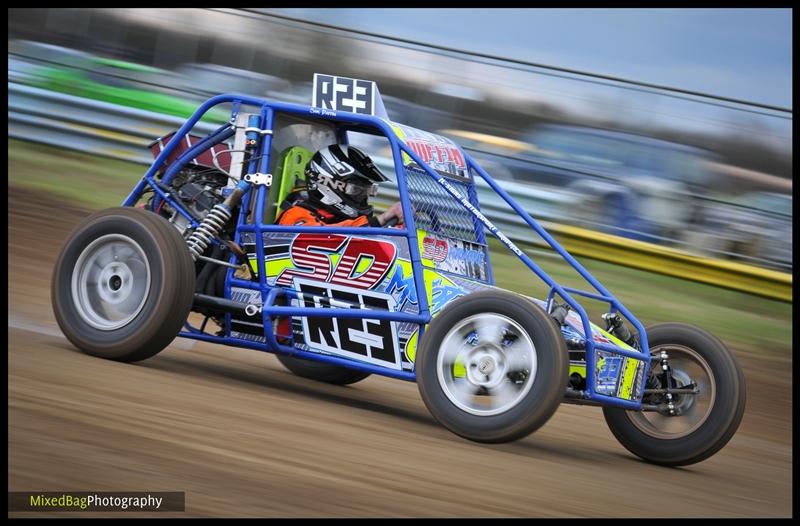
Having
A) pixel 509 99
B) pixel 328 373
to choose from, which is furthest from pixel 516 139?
pixel 328 373

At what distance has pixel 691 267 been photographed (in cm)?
1298

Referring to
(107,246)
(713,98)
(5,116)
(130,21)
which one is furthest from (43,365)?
(130,21)

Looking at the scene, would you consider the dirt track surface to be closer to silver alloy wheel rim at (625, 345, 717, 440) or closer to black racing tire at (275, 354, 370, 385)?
black racing tire at (275, 354, 370, 385)

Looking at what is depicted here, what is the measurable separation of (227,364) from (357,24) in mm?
8538

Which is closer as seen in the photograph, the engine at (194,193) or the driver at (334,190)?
the driver at (334,190)

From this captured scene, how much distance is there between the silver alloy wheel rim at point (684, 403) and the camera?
690 cm

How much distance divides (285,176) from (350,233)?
0.92 metres

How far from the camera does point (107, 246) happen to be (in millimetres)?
7355

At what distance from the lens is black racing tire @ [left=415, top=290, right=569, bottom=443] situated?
6078mm

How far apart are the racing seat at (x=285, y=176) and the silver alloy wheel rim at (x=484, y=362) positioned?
1796 millimetres

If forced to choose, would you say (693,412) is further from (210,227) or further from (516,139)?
(516,139)

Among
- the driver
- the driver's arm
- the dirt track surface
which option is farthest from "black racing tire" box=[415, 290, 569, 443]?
the driver

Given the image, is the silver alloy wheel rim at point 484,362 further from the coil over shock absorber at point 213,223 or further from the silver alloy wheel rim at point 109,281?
the silver alloy wheel rim at point 109,281

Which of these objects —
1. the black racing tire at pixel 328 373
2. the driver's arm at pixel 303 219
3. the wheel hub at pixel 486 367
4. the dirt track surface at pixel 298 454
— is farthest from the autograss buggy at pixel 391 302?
the black racing tire at pixel 328 373
